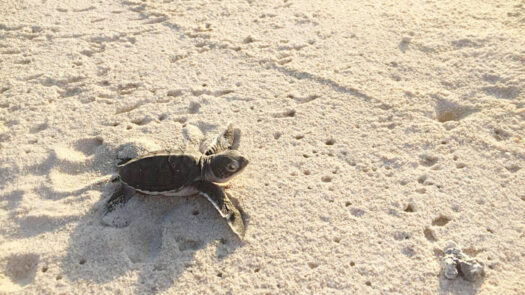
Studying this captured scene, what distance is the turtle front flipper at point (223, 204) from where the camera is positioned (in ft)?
7.18

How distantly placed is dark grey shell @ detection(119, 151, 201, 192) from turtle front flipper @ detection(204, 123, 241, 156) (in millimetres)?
203

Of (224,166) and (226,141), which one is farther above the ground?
(224,166)

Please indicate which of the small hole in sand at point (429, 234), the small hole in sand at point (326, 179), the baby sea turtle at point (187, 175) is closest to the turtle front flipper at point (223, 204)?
the baby sea turtle at point (187, 175)

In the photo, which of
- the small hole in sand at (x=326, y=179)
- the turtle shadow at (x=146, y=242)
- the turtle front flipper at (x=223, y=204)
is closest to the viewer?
the turtle shadow at (x=146, y=242)

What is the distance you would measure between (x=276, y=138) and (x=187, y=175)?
27.8 inches

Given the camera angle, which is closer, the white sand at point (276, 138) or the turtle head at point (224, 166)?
the white sand at point (276, 138)

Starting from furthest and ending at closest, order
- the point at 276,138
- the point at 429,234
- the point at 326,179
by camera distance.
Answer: the point at 276,138 < the point at 326,179 < the point at 429,234

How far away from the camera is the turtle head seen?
2.24 meters

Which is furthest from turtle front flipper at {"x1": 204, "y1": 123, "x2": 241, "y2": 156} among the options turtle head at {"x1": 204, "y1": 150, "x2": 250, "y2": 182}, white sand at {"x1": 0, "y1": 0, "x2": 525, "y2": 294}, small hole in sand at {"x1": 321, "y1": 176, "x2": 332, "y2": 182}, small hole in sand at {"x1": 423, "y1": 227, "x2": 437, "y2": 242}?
small hole in sand at {"x1": 423, "y1": 227, "x2": 437, "y2": 242}

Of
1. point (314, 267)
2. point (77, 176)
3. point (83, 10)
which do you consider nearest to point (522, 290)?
point (314, 267)

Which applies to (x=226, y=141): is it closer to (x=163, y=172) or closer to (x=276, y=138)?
(x=276, y=138)

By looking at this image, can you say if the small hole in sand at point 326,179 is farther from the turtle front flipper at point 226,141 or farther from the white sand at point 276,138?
the turtle front flipper at point 226,141

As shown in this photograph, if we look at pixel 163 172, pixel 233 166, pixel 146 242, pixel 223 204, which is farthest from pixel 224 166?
pixel 146 242

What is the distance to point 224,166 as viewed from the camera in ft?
7.35
